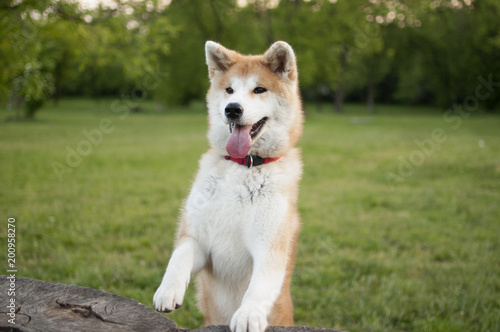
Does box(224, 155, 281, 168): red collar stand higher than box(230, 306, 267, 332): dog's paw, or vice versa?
box(224, 155, 281, 168): red collar

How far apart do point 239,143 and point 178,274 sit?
95cm

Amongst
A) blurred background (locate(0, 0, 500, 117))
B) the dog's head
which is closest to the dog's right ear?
the dog's head

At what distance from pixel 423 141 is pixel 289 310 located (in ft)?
51.8

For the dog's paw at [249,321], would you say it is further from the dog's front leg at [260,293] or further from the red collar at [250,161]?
the red collar at [250,161]

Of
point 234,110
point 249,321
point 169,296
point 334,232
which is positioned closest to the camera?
point 249,321

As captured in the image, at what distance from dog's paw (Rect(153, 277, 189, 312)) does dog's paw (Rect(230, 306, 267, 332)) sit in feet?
1.24

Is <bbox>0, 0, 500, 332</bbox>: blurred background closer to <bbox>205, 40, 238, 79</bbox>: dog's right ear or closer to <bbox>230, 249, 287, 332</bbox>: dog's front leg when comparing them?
<bbox>230, 249, 287, 332</bbox>: dog's front leg

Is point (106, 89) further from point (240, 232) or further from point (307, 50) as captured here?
point (240, 232)

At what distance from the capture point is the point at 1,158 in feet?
36.1

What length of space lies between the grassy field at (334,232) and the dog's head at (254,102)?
1844 mm

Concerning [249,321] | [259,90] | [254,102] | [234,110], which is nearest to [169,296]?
[249,321]

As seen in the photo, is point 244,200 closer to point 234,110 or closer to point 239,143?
point 239,143

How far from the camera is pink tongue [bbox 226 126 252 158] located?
8.86 ft

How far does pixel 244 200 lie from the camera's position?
254 centimetres
